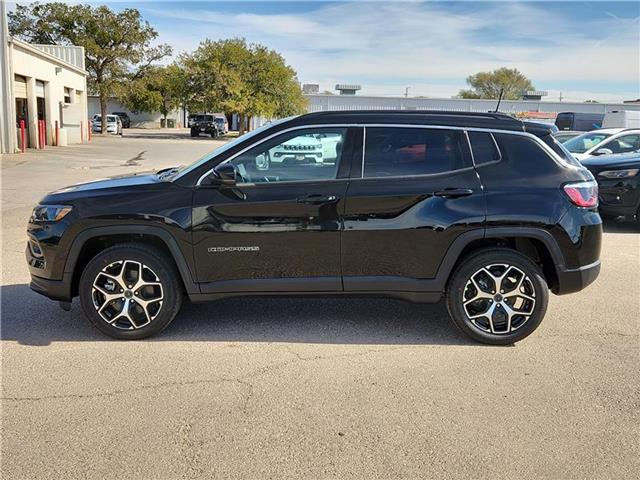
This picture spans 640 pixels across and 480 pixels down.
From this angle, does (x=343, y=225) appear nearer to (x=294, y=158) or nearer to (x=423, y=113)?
(x=294, y=158)

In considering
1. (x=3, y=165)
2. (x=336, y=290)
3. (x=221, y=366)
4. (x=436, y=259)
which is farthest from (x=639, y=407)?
(x=3, y=165)

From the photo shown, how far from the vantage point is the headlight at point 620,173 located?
9.91 meters

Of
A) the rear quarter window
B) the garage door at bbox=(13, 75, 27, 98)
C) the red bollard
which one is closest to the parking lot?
the rear quarter window

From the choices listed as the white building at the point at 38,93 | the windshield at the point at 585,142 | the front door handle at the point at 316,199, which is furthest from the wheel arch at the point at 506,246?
the white building at the point at 38,93

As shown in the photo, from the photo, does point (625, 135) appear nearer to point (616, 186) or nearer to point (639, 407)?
point (616, 186)

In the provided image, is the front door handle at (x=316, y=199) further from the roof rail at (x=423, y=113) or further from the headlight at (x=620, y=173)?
the headlight at (x=620, y=173)

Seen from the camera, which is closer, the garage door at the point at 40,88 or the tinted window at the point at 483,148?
the tinted window at the point at 483,148

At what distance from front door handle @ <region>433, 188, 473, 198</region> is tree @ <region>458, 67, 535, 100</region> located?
73.6 meters

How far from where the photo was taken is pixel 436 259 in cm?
459

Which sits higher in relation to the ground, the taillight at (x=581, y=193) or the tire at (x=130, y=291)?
the taillight at (x=581, y=193)

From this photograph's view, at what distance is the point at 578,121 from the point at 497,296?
34.4 metres

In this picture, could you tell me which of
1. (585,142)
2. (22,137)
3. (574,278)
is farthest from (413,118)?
(22,137)

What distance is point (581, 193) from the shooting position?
4609 millimetres

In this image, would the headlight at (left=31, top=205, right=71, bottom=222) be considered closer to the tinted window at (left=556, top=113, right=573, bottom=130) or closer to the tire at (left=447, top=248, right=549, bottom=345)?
the tire at (left=447, top=248, right=549, bottom=345)
